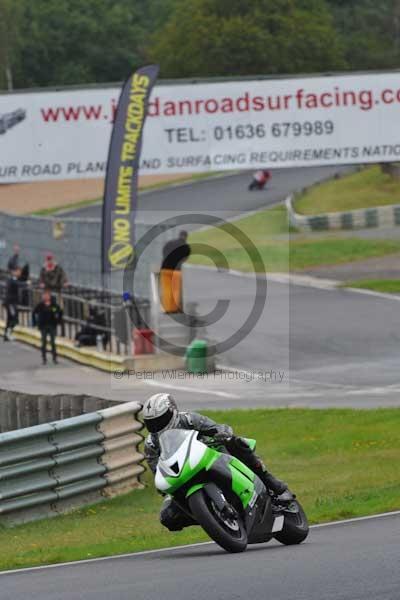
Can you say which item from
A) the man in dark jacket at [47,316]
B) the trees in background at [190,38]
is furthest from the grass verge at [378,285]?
the trees in background at [190,38]

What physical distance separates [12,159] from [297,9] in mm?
62520

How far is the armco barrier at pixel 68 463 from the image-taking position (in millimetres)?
12977

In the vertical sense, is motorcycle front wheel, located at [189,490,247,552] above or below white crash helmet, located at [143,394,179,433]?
below

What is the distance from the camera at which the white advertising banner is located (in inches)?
1309

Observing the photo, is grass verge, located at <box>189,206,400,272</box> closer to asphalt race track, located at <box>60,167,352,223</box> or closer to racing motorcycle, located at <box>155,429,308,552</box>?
asphalt race track, located at <box>60,167,352,223</box>

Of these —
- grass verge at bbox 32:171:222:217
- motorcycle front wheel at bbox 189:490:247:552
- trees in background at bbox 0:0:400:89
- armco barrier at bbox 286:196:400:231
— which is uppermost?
trees in background at bbox 0:0:400:89

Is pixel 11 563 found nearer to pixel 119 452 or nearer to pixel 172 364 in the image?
pixel 119 452

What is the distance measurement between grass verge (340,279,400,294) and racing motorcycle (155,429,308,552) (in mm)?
26666

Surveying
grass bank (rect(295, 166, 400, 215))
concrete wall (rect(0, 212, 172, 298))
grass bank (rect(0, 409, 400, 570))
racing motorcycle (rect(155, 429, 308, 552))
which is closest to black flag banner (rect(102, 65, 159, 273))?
concrete wall (rect(0, 212, 172, 298))

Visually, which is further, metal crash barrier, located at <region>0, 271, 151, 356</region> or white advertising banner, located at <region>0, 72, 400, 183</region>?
white advertising banner, located at <region>0, 72, 400, 183</region>

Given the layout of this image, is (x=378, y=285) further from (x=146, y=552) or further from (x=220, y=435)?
(x=220, y=435)

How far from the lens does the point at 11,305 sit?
3269cm

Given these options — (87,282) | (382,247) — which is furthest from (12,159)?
(382,247)

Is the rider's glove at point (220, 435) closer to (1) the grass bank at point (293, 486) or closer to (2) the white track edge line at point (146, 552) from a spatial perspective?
(2) the white track edge line at point (146, 552)
